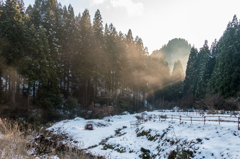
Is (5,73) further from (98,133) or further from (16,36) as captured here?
(98,133)

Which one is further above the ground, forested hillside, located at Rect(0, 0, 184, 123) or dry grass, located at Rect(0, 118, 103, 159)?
forested hillside, located at Rect(0, 0, 184, 123)

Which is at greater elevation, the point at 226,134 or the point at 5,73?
the point at 5,73

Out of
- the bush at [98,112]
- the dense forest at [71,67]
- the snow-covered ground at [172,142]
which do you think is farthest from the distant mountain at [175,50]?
the snow-covered ground at [172,142]

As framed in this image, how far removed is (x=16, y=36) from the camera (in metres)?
20.0

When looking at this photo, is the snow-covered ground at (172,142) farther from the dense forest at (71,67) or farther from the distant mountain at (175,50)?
the distant mountain at (175,50)

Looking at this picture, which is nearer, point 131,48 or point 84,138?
point 84,138

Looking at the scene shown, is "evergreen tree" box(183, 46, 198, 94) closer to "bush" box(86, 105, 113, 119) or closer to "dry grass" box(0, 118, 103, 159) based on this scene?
"bush" box(86, 105, 113, 119)

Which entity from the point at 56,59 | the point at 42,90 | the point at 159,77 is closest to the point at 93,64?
the point at 56,59

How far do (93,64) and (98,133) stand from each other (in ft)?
55.4

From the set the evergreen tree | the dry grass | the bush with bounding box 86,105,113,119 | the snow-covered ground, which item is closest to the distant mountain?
the evergreen tree

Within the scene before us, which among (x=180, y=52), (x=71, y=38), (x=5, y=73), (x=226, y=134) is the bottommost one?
(x=226, y=134)

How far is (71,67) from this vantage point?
101 ft

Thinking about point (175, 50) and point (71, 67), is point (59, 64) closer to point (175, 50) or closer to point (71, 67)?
point (71, 67)

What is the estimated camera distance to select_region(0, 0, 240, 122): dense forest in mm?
20000
